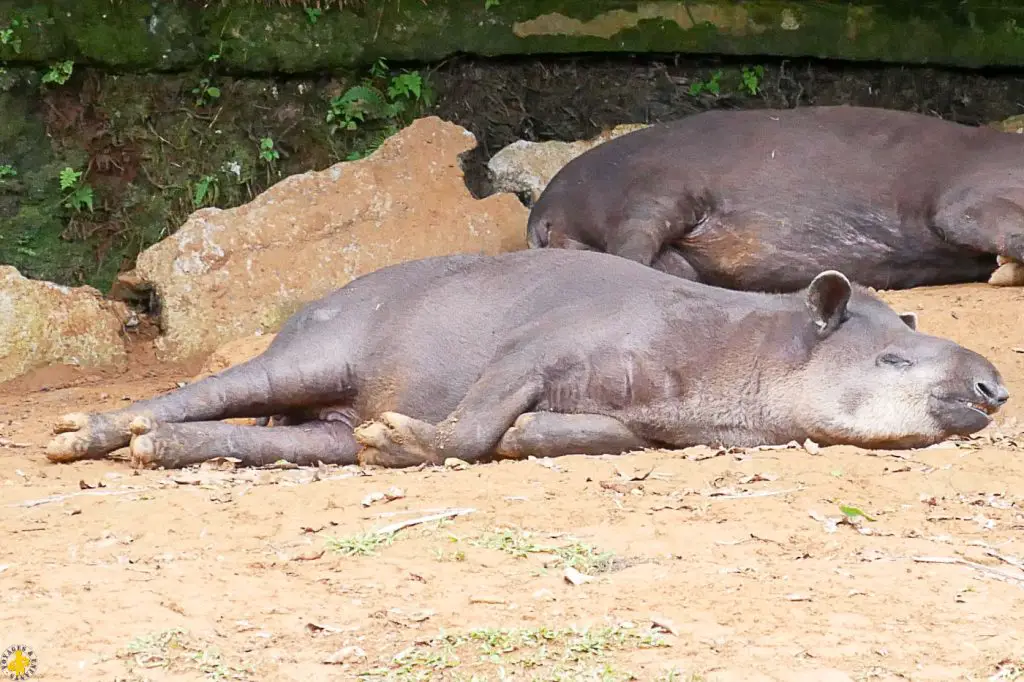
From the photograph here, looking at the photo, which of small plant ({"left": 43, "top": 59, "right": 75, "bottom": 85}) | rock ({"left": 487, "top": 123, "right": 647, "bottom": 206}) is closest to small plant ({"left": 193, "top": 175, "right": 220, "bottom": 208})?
small plant ({"left": 43, "top": 59, "right": 75, "bottom": 85})

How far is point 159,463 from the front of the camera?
6.73m

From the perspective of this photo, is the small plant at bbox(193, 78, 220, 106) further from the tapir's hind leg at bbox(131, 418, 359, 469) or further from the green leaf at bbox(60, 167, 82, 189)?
the tapir's hind leg at bbox(131, 418, 359, 469)

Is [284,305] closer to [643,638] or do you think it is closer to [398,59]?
[398,59]

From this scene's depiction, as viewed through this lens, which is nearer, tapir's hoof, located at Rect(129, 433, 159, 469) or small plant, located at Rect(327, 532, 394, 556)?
small plant, located at Rect(327, 532, 394, 556)

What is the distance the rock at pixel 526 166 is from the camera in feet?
35.7

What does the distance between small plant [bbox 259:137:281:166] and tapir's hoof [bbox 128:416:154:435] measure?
3997mm

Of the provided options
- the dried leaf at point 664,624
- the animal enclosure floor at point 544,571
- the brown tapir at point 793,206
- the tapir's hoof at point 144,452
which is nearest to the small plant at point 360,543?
the animal enclosure floor at point 544,571

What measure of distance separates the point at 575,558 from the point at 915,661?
1220mm

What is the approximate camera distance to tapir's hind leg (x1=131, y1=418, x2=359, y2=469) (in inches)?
265

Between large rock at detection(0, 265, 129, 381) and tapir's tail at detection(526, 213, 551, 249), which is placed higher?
tapir's tail at detection(526, 213, 551, 249)

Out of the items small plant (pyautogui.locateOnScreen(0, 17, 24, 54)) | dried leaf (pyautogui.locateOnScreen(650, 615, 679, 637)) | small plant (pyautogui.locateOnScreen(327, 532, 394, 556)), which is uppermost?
small plant (pyautogui.locateOnScreen(0, 17, 24, 54))

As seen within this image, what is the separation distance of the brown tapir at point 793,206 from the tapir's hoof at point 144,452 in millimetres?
3895

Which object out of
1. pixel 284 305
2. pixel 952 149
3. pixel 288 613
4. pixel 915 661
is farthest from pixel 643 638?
pixel 952 149

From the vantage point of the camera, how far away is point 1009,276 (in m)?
9.38
